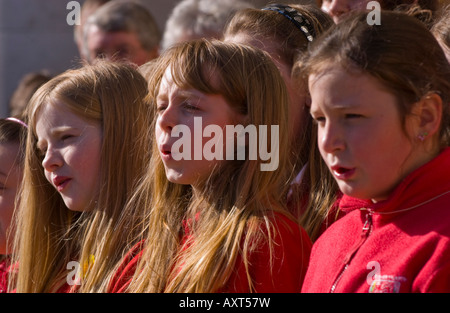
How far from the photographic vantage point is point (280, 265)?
209 cm

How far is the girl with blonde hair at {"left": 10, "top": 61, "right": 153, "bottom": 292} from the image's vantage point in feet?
8.68

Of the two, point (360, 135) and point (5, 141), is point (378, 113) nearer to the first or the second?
point (360, 135)

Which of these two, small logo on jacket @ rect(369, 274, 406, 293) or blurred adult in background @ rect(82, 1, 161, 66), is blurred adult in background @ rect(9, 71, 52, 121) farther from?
small logo on jacket @ rect(369, 274, 406, 293)

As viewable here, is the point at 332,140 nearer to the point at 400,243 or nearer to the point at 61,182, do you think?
the point at 400,243

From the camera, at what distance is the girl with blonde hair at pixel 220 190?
6.91ft

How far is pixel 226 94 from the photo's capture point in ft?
7.55

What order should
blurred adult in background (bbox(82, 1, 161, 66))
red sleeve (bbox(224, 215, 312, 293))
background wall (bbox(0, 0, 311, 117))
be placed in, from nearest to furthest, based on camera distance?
red sleeve (bbox(224, 215, 312, 293)), blurred adult in background (bbox(82, 1, 161, 66)), background wall (bbox(0, 0, 311, 117))

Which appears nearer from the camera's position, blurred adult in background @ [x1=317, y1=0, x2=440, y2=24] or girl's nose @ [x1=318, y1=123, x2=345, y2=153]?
girl's nose @ [x1=318, y1=123, x2=345, y2=153]

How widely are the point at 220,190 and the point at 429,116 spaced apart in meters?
0.70

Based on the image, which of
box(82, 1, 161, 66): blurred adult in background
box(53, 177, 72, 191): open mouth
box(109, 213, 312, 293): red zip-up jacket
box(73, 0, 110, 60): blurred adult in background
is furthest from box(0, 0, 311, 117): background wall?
box(109, 213, 312, 293): red zip-up jacket

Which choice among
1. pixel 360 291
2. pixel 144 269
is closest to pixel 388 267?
pixel 360 291

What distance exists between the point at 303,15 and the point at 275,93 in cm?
57

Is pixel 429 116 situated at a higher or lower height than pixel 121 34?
lower

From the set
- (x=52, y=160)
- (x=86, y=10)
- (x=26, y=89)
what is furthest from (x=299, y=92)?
(x=86, y=10)
